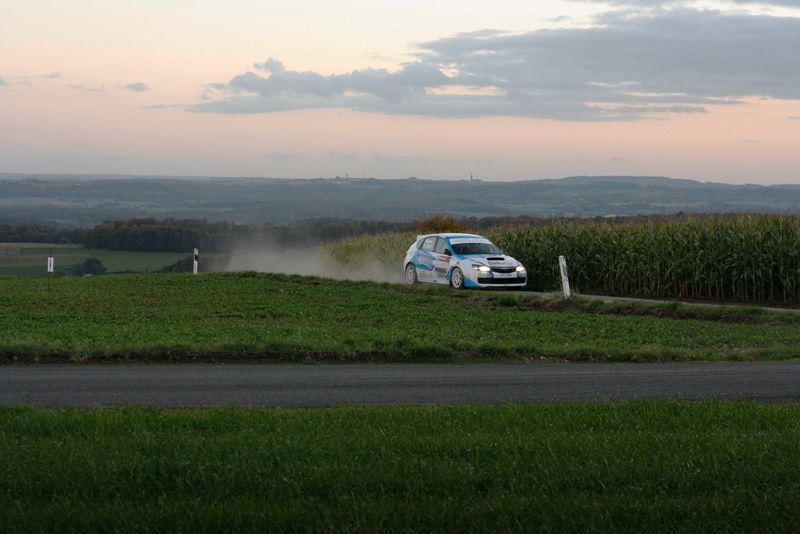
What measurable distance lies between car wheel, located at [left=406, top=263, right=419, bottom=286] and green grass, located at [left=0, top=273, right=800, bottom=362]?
59.6 inches

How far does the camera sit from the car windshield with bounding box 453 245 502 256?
101 feet

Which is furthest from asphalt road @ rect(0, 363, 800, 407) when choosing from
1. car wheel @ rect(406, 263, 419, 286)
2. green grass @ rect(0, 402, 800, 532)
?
car wheel @ rect(406, 263, 419, 286)

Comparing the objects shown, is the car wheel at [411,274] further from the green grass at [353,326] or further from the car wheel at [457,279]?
the car wheel at [457,279]

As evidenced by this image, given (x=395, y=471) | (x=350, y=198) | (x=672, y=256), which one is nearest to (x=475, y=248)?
(x=672, y=256)

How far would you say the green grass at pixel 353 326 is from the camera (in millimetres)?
15797

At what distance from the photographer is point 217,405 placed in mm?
10586

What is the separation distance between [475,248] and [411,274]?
2.56 metres

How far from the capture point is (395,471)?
24.2ft

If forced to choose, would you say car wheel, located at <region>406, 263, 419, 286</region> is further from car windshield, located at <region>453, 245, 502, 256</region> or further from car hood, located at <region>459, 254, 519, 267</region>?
car hood, located at <region>459, 254, 519, 267</region>

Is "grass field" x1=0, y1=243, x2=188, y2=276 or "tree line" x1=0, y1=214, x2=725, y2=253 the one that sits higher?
"tree line" x1=0, y1=214, x2=725, y2=253

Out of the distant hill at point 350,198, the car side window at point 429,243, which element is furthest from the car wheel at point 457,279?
the distant hill at point 350,198

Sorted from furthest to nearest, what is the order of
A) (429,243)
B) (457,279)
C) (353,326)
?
(429,243) < (457,279) < (353,326)

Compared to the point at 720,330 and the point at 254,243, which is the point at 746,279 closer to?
the point at 720,330

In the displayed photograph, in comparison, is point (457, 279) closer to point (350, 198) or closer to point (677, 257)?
point (677, 257)
